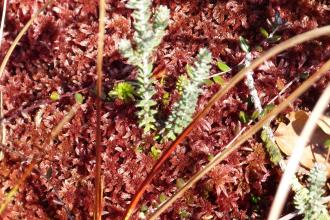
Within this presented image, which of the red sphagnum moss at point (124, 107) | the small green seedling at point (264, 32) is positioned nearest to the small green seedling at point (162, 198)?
the red sphagnum moss at point (124, 107)

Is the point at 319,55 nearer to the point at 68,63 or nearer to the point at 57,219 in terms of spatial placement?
the point at 68,63

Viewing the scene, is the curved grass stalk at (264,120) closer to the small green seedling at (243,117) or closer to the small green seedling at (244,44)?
the small green seedling at (243,117)

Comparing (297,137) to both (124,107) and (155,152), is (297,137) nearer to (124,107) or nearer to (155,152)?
(155,152)

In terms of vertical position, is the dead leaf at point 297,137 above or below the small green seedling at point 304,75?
below

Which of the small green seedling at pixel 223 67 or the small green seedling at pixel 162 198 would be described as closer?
the small green seedling at pixel 162 198

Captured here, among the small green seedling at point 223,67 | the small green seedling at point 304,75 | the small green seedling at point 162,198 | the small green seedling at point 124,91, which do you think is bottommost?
the small green seedling at point 162,198

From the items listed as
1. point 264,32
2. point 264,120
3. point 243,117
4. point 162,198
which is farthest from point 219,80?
point 264,120

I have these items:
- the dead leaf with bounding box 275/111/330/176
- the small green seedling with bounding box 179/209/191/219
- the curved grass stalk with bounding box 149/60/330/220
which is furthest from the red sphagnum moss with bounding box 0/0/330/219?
the curved grass stalk with bounding box 149/60/330/220
